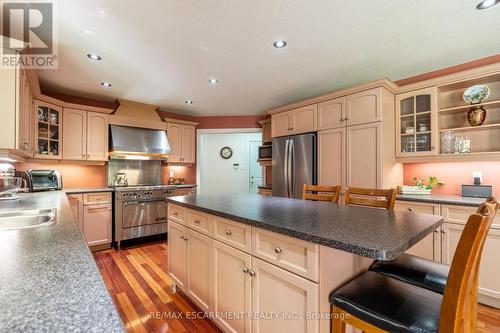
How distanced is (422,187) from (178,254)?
2830 mm

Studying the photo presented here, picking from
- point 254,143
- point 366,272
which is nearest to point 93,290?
point 366,272

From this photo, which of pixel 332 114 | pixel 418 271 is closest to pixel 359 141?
pixel 332 114

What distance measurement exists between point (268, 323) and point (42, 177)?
140 inches

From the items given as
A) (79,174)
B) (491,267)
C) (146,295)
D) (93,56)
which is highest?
(93,56)

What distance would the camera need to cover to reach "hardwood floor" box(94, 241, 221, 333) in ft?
5.93

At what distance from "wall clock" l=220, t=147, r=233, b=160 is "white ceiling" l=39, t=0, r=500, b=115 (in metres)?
2.97

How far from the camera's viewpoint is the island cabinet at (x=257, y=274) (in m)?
1.06

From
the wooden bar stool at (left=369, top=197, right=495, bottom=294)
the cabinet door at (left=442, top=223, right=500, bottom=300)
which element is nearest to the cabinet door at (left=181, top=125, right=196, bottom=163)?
the wooden bar stool at (left=369, top=197, right=495, bottom=294)

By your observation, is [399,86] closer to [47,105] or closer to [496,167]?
[496,167]

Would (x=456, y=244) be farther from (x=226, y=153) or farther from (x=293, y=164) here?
(x=226, y=153)

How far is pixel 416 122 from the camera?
2836 millimetres

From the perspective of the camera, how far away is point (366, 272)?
123cm

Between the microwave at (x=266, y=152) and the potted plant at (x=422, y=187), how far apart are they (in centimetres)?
211

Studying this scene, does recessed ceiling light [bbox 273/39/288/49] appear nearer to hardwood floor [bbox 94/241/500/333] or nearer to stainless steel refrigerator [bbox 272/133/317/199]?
stainless steel refrigerator [bbox 272/133/317/199]
